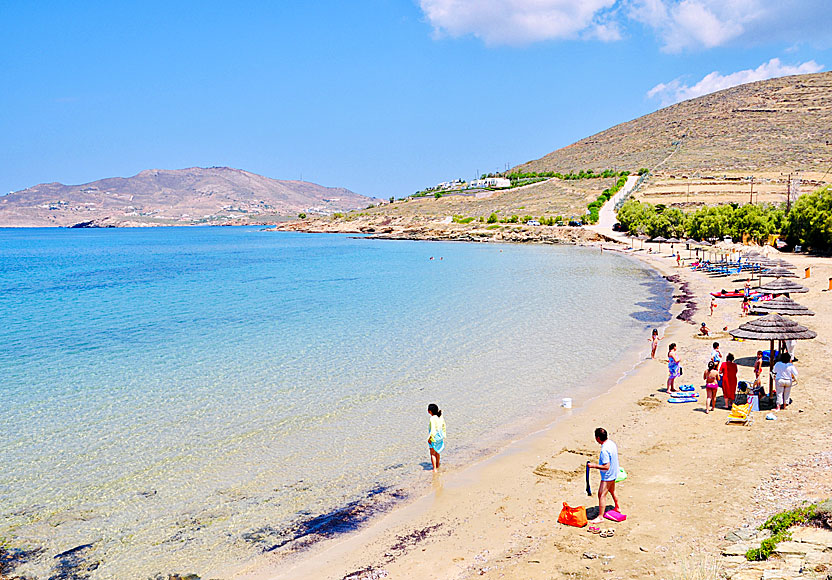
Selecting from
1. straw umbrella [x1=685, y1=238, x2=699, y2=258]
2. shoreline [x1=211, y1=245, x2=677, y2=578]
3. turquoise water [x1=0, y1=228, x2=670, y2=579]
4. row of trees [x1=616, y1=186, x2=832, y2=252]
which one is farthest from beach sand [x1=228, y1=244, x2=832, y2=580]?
straw umbrella [x1=685, y1=238, x2=699, y2=258]

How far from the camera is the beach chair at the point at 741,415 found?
40.4 ft

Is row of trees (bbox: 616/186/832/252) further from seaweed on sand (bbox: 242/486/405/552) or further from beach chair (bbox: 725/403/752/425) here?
seaweed on sand (bbox: 242/486/405/552)

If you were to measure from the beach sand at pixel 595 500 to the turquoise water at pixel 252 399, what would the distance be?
82 centimetres

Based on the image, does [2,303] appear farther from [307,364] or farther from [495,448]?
[495,448]

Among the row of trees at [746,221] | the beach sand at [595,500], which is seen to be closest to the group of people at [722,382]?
the beach sand at [595,500]

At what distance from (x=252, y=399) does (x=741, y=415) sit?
459 inches

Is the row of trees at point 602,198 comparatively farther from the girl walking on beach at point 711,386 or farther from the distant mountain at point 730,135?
the girl walking on beach at point 711,386

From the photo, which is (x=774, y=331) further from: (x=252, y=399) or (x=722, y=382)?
(x=252, y=399)

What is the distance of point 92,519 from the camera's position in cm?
987

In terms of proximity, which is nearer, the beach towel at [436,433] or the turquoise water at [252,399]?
the turquoise water at [252,399]

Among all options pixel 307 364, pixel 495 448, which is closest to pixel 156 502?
pixel 495 448

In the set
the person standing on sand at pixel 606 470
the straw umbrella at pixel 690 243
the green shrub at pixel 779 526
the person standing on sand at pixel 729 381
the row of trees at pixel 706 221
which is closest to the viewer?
the green shrub at pixel 779 526

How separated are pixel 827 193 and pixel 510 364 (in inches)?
1358

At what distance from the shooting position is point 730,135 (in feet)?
380
